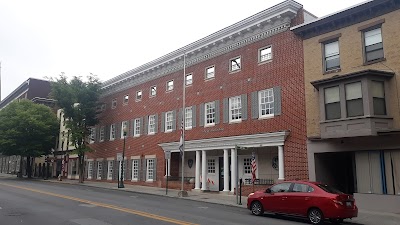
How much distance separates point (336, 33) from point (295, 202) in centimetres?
992

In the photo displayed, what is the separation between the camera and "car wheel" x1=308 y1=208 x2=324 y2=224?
40.9ft

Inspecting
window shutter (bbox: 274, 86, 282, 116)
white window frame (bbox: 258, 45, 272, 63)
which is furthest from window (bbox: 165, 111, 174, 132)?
window shutter (bbox: 274, 86, 282, 116)

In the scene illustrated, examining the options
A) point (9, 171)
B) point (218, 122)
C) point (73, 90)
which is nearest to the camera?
point (218, 122)

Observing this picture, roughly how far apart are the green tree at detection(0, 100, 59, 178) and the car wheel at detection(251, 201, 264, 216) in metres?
38.8

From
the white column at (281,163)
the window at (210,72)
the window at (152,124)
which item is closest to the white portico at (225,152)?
the white column at (281,163)

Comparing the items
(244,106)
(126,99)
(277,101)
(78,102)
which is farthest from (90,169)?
(277,101)

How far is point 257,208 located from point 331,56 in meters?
9.48

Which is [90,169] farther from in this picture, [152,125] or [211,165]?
[211,165]

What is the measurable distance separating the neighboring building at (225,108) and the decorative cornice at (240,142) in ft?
0.20

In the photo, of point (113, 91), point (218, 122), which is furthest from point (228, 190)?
point (113, 91)

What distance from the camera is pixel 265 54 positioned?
22.8 meters

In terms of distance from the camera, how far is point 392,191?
52.1 ft

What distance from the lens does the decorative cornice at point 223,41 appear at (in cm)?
2138

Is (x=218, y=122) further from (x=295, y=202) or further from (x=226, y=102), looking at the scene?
(x=295, y=202)
